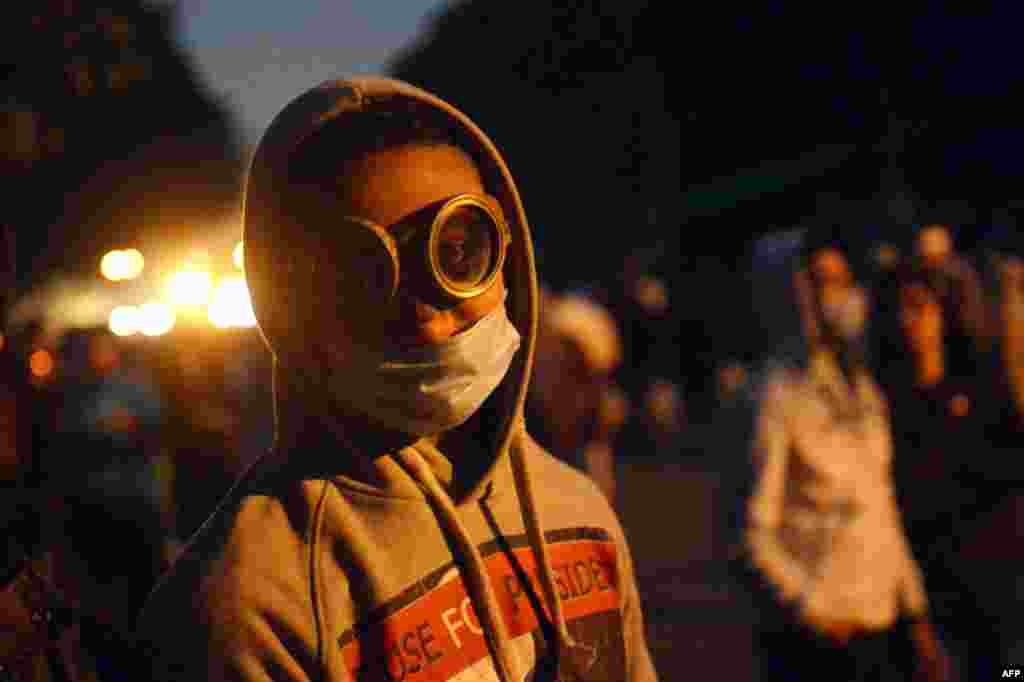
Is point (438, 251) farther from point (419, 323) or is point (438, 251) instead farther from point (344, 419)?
point (344, 419)

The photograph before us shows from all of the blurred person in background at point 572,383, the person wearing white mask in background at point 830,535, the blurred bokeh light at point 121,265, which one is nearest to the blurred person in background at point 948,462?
the person wearing white mask in background at point 830,535

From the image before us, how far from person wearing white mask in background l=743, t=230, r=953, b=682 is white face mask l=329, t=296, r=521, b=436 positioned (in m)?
3.40

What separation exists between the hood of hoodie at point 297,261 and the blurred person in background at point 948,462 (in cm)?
412

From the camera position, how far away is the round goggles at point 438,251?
2.16 m

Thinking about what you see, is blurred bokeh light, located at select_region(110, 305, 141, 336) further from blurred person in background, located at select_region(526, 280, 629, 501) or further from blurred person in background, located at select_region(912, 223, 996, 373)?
blurred person in background, located at select_region(912, 223, 996, 373)

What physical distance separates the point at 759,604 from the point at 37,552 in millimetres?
3356

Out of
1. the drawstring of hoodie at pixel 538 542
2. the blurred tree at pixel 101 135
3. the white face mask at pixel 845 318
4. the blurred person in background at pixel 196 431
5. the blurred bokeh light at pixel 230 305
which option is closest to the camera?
the drawstring of hoodie at pixel 538 542

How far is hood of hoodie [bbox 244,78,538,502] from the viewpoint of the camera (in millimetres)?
2225

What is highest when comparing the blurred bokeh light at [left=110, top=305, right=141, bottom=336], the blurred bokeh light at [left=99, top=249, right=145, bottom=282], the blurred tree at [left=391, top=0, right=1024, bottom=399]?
the blurred tree at [left=391, top=0, right=1024, bottom=399]

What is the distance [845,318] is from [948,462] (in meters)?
0.92

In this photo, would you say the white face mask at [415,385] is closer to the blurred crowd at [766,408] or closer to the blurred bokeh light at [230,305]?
the blurred crowd at [766,408]

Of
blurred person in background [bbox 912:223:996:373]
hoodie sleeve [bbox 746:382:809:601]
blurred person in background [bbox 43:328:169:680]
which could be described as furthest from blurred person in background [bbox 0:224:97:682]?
blurred person in background [bbox 912:223:996:373]

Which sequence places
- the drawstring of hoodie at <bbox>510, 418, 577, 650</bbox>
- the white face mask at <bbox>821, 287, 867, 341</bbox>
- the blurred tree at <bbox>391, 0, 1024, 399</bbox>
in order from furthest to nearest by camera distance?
1. the blurred tree at <bbox>391, 0, 1024, 399</bbox>
2. the white face mask at <bbox>821, 287, 867, 341</bbox>
3. the drawstring of hoodie at <bbox>510, 418, 577, 650</bbox>

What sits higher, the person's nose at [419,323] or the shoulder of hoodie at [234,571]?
the person's nose at [419,323]
